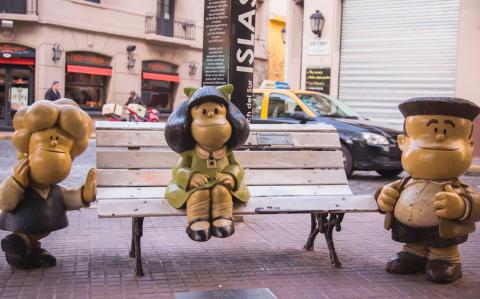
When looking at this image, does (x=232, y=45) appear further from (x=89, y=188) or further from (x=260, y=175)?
(x=89, y=188)

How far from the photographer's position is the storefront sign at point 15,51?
23797 millimetres

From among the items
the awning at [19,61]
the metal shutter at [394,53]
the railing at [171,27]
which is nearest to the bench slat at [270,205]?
the metal shutter at [394,53]

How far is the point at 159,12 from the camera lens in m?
29.5

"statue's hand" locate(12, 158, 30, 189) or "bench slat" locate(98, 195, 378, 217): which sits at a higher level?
"statue's hand" locate(12, 158, 30, 189)

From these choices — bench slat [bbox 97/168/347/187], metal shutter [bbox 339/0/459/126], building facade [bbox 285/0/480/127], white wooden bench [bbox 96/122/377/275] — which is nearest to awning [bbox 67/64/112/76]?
building facade [bbox 285/0/480/127]

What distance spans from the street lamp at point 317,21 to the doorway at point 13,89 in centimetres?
1203

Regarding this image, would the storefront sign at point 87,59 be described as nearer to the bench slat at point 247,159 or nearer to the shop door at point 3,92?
the shop door at point 3,92

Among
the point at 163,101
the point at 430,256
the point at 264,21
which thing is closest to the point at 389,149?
the point at 430,256

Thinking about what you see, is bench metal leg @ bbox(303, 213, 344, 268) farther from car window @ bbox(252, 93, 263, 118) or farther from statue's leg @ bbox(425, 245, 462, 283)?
car window @ bbox(252, 93, 263, 118)

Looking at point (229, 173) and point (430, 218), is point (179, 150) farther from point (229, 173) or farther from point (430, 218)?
point (430, 218)

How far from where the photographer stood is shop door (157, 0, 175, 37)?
29391mm

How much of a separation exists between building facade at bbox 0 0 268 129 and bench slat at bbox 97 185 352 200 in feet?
65.9

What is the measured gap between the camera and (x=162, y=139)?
213 inches

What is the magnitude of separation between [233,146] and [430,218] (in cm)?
150
